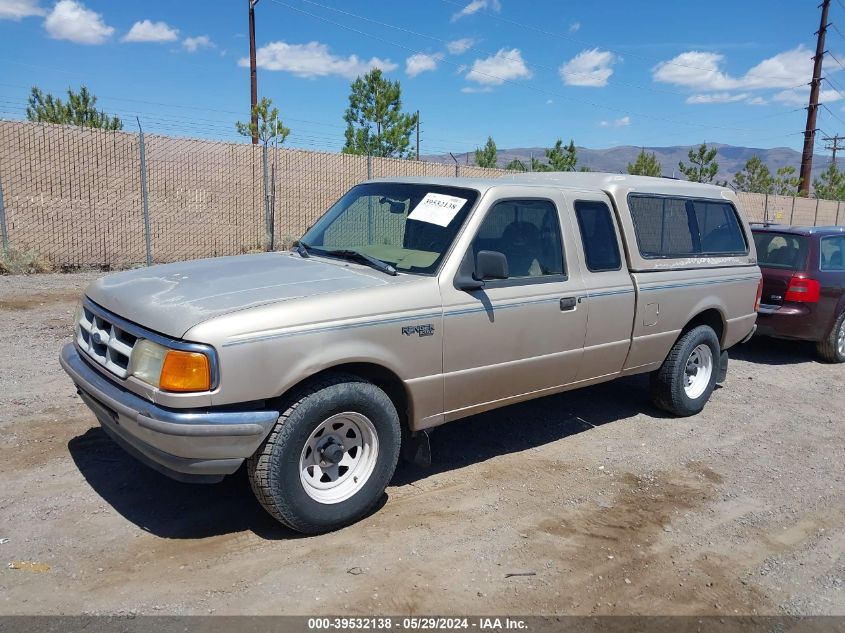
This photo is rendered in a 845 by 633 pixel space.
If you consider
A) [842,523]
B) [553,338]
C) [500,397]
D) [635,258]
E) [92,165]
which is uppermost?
[92,165]

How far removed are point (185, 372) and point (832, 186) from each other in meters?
49.1

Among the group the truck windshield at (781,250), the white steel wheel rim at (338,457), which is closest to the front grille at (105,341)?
the white steel wheel rim at (338,457)

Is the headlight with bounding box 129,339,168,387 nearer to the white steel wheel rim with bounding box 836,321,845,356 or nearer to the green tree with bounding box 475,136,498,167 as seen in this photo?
the white steel wheel rim with bounding box 836,321,845,356

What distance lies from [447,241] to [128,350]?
6.52ft

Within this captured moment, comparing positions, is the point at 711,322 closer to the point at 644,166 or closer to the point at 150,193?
the point at 150,193

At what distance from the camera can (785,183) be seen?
119 ft

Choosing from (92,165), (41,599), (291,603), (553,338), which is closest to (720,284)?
(553,338)

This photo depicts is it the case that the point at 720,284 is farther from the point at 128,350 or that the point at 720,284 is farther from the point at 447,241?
the point at 128,350

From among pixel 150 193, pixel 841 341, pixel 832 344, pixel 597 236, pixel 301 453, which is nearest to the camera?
pixel 301 453

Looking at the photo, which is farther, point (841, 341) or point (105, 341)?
point (841, 341)

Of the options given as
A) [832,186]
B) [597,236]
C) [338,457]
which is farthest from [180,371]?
[832,186]

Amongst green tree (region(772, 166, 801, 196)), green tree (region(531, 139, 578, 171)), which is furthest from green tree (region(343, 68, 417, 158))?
green tree (region(772, 166, 801, 196))

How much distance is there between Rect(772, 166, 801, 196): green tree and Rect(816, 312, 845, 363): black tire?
3047 centimetres

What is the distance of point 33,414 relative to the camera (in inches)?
208
